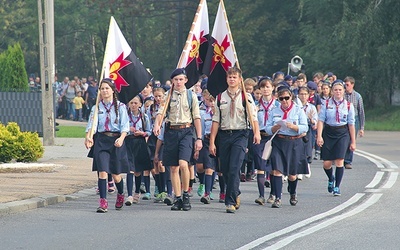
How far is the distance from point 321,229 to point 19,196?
15.1 feet

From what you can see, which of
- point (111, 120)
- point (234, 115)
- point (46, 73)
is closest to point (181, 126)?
point (234, 115)

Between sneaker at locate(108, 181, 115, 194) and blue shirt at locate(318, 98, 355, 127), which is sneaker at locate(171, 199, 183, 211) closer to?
sneaker at locate(108, 181, 115, 194)

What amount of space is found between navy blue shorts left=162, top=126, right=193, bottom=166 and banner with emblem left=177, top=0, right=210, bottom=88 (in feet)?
2.55

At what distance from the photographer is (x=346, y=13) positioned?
134 ft

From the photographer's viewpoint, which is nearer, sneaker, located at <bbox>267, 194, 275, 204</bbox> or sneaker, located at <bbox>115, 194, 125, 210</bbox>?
sneaker, located at <bbox>115, 194, 125, 210</bbox>

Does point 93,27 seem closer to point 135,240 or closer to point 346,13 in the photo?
point 346,13

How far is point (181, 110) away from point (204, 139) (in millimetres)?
1663

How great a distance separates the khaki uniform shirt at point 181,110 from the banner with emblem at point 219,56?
1.74 ft

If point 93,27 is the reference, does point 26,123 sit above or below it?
below

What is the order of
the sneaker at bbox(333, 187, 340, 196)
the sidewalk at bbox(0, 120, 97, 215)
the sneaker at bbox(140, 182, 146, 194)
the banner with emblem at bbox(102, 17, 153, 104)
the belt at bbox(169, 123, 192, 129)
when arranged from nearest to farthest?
the belt at bbox(169, 123, 192, 129) < the sidewalk at bbox(0, 120, 97, 215) < the banner with emblem at bbox(102, 17, 153, 104) < the sneaker at bbox(333, 187, 340, 196) < the sneaker at bbox(140, 182, 146, 194)

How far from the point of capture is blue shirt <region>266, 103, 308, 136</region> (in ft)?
47.1

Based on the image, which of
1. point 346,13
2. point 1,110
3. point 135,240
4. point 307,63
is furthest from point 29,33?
point 135,240

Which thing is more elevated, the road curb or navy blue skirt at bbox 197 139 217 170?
navy blue skirt at bbox 197 139 217 170

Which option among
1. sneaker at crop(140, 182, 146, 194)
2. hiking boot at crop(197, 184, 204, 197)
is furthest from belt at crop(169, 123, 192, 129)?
sneaker at crop(140, 182, 146, 194)
